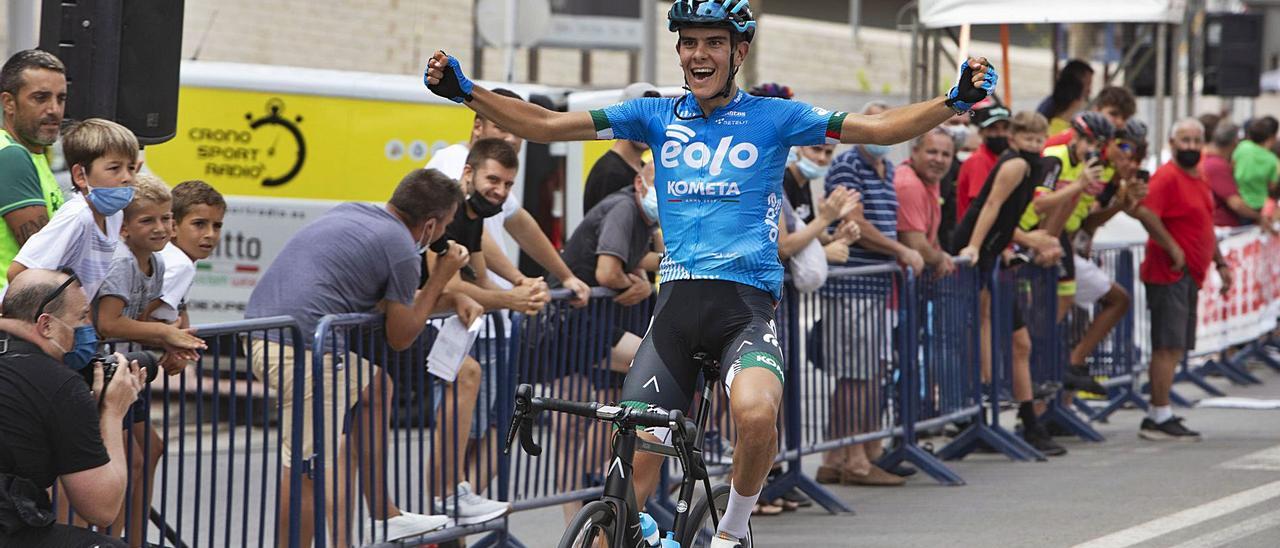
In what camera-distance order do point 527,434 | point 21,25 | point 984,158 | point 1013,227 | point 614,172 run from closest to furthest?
point 527,434 → point 614,172 → point 21,25 → point 1013,227 → point 984,158

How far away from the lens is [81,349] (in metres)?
5.27

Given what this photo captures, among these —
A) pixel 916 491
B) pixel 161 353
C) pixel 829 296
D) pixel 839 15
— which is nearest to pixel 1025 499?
pixel 916 491

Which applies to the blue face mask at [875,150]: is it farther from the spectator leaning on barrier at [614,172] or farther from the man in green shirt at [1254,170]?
the man in green shirt at [1254,170]

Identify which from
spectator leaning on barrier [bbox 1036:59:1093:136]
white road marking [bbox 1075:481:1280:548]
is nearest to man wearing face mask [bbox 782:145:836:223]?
white road marking [bbox 1075:481:1280:548]

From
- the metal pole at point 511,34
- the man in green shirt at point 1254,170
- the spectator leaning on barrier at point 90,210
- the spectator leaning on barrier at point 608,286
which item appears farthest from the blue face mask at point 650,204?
the man in green shirt at point 1254,170

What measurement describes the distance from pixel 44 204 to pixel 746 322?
→ 2.40 metres

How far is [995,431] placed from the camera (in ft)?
35.2

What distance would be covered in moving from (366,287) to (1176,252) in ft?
22.0

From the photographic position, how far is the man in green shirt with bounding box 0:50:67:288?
607 cm

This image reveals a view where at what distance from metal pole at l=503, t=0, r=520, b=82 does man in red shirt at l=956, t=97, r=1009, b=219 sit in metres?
4.95

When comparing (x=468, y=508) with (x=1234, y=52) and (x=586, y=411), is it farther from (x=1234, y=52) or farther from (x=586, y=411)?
(x=1234, y=52)

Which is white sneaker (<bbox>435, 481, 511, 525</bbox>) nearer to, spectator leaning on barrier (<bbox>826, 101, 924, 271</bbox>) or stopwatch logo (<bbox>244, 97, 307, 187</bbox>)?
spectator leaning on barrier (<bbox>826, 101, 924, 271</bbox>)

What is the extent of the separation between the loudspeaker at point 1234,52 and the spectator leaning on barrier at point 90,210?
14.3 meters

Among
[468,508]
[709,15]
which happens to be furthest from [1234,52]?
[709,15]
